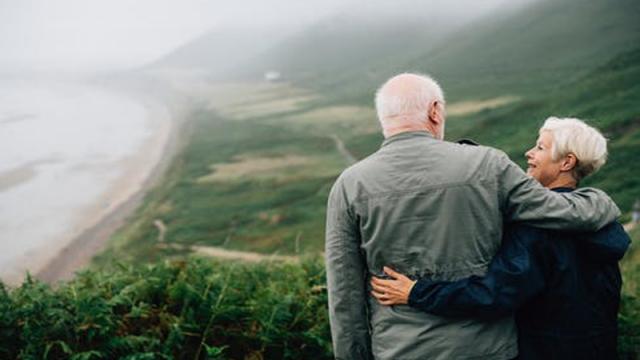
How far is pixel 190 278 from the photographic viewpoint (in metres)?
7.15

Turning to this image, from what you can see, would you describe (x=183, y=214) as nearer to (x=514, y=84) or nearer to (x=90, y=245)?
(x=90, y=245)

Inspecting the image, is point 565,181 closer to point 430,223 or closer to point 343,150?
point 430,223

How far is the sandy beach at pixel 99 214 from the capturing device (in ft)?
114

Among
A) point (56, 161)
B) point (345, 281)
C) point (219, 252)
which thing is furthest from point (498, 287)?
point (56, 161)

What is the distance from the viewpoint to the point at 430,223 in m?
3.73

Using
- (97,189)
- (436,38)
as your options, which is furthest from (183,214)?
(436,38)

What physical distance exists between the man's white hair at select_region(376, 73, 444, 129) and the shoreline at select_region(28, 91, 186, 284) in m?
13.9

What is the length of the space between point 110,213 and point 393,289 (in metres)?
45.1

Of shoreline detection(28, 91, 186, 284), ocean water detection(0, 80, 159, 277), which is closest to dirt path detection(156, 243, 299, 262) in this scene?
shoreline detection(28, 91, 186, 284)

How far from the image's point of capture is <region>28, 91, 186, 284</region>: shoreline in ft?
115

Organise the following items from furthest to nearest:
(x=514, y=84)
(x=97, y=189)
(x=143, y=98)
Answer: (x=143, y=98)
(x=514, y=84)
(x=97, y=189)

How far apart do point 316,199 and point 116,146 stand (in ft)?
129

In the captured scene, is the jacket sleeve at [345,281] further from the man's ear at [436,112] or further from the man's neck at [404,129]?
the man's ear at [436,112]

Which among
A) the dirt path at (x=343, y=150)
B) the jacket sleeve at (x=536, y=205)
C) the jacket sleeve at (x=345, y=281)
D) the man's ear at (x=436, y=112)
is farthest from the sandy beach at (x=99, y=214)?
the dirt path at (x=343, y=150)
